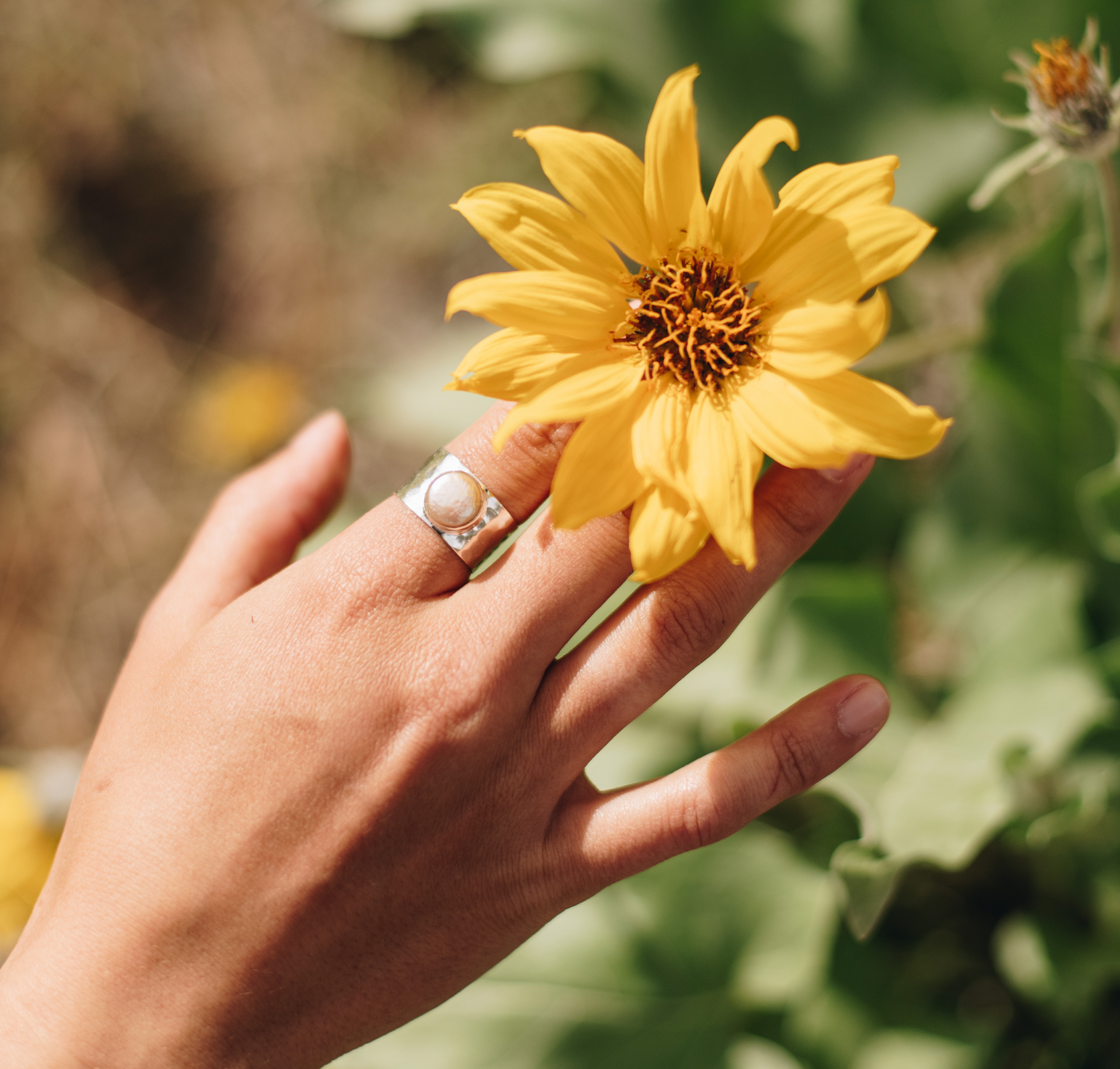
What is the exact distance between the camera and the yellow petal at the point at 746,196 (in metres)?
0.92

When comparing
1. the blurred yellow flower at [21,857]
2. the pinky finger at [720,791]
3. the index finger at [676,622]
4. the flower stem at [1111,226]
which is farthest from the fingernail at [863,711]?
the blurred yellow flower at [21,857]

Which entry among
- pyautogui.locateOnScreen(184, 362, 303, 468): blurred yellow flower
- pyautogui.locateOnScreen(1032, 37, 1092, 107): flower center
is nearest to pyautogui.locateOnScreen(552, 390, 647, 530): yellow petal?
pyautogui.locateOnScreen(1032, 37, 1092, 107): flower center

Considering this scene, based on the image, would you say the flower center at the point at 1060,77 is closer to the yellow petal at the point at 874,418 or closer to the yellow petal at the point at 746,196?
the yellow petal at the point at 746,196

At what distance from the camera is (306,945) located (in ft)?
3.66

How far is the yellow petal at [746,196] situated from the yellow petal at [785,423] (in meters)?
0.15

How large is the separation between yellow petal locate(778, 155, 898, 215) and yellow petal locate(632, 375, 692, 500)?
0.24 metres

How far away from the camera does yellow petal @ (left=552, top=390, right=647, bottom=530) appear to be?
38.3 inches

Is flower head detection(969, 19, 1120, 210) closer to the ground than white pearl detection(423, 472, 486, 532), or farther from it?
farther from it

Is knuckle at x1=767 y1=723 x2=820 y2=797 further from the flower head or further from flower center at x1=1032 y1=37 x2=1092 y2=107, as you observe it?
flower center at x1=1032 y1=37 x2=1092 y2=107

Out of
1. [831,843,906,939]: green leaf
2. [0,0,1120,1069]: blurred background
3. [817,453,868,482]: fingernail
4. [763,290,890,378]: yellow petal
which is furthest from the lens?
[0,0,1120,1069]: blurred background

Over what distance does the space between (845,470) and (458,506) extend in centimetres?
45

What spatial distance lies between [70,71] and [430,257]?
159 cm

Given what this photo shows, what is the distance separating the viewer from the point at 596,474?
1.00m

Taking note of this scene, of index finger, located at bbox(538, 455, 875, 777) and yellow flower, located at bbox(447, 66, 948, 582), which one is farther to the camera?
index finger, located at bbox(538, 455, 875, 777)
